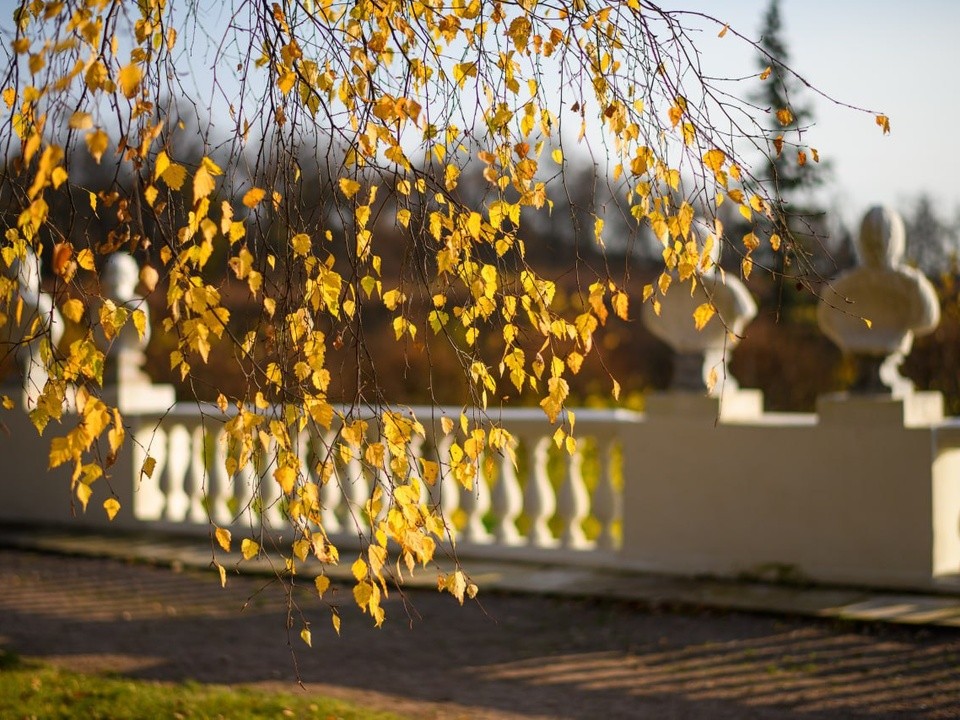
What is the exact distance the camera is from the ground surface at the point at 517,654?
4949mm

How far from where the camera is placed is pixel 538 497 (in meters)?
7.64

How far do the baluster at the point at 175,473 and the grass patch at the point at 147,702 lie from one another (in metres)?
3.66

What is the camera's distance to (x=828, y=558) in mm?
6688

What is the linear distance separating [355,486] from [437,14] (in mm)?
5155

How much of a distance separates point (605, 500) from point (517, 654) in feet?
6.33

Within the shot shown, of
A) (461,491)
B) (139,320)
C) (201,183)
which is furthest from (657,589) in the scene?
(201,183)

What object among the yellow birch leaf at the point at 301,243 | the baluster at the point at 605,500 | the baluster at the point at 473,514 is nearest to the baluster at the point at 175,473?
the baluster at the point at 473,514

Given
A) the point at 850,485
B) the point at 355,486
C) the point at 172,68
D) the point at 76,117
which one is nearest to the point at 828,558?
the point at 850,485

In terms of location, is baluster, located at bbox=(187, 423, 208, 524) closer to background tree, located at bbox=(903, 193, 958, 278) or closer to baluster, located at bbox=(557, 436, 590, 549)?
baluster, located at bbox=(557, 436, 590, 549)

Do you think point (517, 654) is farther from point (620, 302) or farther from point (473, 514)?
point (620, 302)

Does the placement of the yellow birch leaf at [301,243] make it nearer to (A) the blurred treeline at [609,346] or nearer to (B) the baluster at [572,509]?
(B) the baluster at [572,509]

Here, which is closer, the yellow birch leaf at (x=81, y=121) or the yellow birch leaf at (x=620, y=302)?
the yellow birch leaf at (x=81, y=121)

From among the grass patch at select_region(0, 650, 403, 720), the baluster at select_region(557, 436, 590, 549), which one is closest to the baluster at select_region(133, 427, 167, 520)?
the baluster at select_region(557, 436, 590, 549)

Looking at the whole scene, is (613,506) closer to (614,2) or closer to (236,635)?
(236,635)
